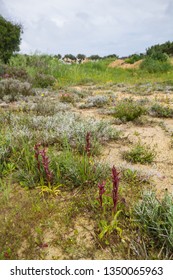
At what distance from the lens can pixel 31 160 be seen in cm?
291

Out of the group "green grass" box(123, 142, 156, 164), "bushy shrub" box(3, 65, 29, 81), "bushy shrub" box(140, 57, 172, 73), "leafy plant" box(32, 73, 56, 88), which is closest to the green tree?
"bushy shrub" box(3, 65, 29, 81)

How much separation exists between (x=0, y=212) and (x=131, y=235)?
3.95 ft

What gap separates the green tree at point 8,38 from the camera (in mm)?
19219

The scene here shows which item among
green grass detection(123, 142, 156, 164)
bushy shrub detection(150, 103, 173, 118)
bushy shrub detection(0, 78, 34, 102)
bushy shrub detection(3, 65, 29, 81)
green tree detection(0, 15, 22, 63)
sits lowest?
green grass detection(123, 142, 156, 164)

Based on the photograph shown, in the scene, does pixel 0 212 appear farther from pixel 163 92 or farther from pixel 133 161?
pixel 163 92

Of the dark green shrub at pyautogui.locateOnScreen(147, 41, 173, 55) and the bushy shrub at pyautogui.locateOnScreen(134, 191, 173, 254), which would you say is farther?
the dark green shrub at pyautogui.locateOnScreen(147, 41, 173, 55)

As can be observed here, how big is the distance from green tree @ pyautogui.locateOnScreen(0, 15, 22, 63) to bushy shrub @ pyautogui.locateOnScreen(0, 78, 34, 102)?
472 inches

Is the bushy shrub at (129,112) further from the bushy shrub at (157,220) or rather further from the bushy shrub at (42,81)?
the bushy shrub at (42,81)

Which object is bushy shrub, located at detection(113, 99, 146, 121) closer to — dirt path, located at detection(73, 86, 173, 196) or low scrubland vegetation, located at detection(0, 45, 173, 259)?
dirt path, located at detection(73, 86, 173, 196)

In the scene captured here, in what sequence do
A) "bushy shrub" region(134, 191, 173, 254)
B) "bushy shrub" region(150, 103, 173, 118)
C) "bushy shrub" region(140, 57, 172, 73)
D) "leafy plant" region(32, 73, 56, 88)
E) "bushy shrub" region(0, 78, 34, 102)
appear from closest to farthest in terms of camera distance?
"bushy shrub" region(134, 191, 173, 254)
"bushy shrub" region(150, 103, 173, 118)
"bushy shrub" region(0, 78, 34, 102)
"leafy plant" region(32, 73, 56, 88)
"bushy shrub" region(140, 57, 172, 73)

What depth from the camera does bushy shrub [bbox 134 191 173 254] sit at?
182cm

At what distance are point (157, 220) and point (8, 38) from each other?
20674 millimetres

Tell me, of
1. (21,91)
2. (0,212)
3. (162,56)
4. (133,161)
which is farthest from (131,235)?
(162,56)

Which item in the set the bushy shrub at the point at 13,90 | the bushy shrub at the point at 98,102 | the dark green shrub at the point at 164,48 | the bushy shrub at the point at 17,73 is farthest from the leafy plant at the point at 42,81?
the dark green shrub at the point at 164,48
